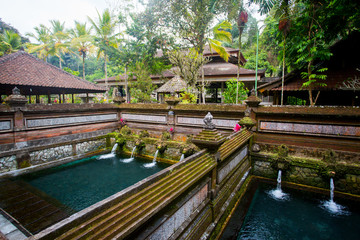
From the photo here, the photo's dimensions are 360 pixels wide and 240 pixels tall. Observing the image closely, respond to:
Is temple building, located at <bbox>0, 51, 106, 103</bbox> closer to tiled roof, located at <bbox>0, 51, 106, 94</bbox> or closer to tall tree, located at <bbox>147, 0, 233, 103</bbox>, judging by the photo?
tiled roof, located at <bbox>0, 51, 106, 94</bbox>

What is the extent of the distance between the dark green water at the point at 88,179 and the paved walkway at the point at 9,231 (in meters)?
1.48

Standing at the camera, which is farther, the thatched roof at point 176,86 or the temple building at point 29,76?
the thatched roof at point 176,86

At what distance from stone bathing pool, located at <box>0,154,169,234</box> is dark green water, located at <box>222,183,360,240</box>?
475cm

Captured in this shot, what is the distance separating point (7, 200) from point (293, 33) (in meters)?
14.9

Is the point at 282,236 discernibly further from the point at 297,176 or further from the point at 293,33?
the point at 293,33

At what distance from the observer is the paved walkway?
4109 mm

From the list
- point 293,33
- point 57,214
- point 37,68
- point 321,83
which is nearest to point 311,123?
point 321,83

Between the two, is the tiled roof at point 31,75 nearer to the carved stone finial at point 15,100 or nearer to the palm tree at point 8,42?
the carved stone finial at point 15,100

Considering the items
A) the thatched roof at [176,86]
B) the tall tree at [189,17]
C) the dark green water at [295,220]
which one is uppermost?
the tall tree at [189,17]

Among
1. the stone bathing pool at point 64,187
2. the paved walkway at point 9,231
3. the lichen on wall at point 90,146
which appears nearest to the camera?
the paved walkway at point 9,231

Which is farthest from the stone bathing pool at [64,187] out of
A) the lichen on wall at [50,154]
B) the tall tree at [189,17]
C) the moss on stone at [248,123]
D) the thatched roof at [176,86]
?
the tall tree at [189,17]

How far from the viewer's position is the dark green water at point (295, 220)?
4.77 metres

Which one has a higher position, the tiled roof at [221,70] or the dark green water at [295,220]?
the tiled roof at [221,70]

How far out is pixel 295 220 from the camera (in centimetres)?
537
